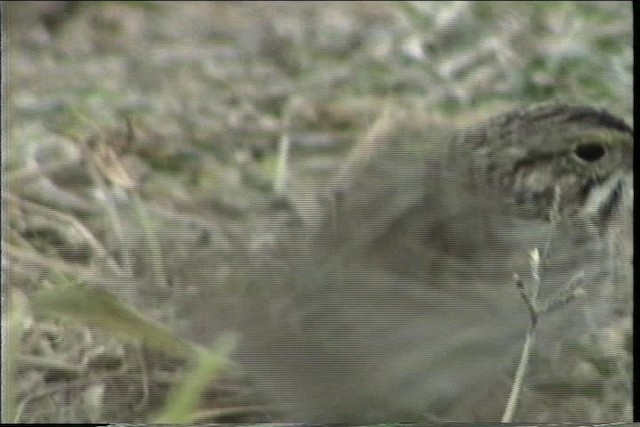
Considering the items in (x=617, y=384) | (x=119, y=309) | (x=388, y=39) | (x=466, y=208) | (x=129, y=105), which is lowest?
(x=617, y=384)

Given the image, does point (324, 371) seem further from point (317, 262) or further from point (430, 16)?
point (430, 16)

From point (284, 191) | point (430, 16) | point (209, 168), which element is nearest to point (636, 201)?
point (430, 16)

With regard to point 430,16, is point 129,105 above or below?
below

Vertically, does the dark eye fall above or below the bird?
above

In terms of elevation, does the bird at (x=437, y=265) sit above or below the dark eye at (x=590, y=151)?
below

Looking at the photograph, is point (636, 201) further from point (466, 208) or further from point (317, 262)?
point (317, 262)
